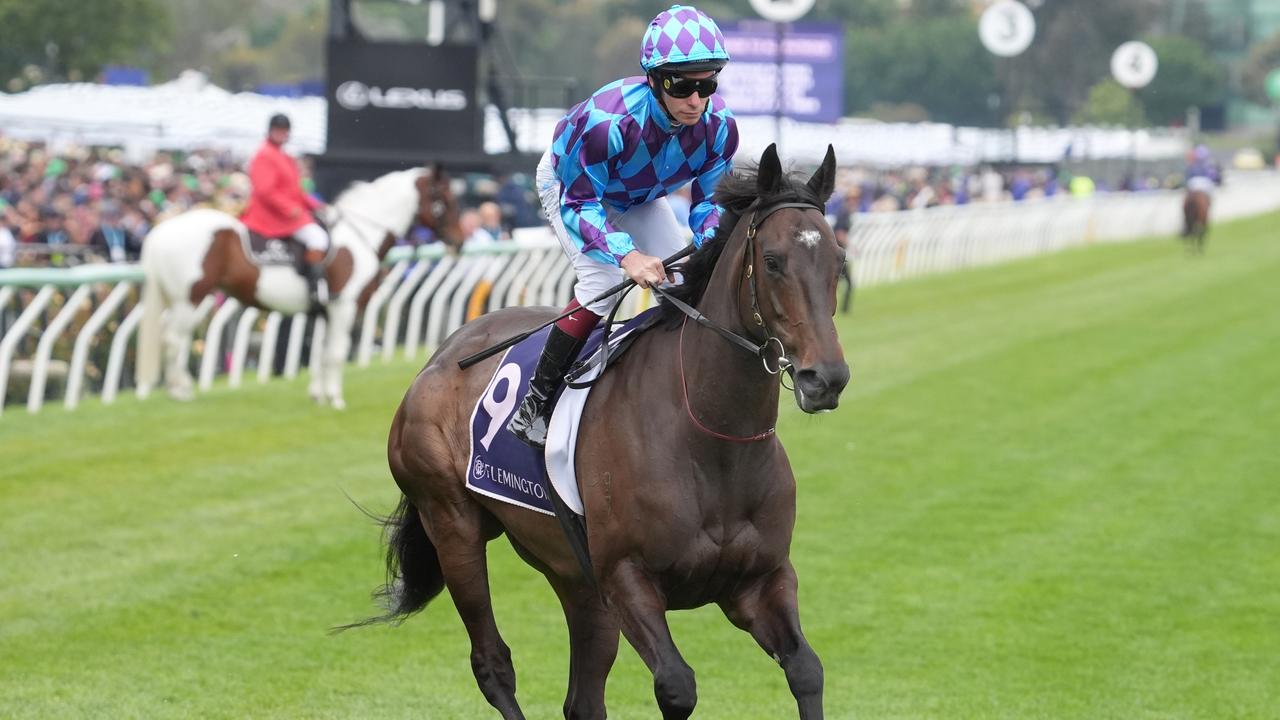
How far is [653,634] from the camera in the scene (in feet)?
13.2

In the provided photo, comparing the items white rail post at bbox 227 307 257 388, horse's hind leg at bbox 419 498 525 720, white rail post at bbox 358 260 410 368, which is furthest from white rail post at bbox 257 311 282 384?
horse's hind leg at bbox 419 498 525 720

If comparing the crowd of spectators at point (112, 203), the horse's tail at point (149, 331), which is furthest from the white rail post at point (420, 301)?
the horse's tail at point (149, 331)

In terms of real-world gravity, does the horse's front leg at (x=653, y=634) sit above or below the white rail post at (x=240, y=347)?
above

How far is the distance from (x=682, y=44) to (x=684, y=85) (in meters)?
0.10

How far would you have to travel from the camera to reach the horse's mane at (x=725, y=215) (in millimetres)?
4066

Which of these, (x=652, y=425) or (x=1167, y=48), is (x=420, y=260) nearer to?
(x=652, y=425)

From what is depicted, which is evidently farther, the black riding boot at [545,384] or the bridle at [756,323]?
the black riding boot at [545,384]

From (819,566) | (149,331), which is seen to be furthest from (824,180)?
(149,331)

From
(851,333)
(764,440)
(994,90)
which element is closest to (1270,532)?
(764,440)

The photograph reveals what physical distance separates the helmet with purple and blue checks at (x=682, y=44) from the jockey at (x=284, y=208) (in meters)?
7.80

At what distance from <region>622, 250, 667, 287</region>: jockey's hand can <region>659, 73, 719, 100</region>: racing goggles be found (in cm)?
40

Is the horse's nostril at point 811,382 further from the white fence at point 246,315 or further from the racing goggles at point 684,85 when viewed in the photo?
the white fence at point 246,315

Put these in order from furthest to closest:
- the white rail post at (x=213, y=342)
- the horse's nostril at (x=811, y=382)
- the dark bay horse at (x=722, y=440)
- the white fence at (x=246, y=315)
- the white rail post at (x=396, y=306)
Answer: the white rail post at (x=396, y=306)
the white rail post at (x=213, y=342)
the white fence at (x=246, y=315)
the dark bay horse at (x=722, y=440)
the horse's nostril at (x=811, y=382)

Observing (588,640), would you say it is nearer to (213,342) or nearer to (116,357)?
(116,357)
